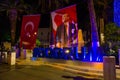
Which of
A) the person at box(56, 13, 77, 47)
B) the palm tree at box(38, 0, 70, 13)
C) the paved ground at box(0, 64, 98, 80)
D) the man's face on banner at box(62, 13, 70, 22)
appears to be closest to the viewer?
the paved ground at box(0, 64, 98, 80)

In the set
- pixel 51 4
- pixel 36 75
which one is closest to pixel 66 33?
pixel 36 75

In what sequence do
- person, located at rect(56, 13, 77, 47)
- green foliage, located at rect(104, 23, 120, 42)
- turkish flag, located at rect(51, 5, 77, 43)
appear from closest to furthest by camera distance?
turkish flag, located at rect(51, 5, 77, 43)
person, located at rect(56, 13, 77, 47)
green foliage, located at rect(104, 23, 120, 42)

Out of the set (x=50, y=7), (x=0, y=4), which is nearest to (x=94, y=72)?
(x=50, y=7)

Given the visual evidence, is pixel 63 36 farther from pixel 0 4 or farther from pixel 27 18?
pixel 0 4

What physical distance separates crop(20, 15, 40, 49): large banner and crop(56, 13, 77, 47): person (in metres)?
2.89

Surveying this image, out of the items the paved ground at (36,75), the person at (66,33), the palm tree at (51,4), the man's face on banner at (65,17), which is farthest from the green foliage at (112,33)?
the paved ground at (36,75)

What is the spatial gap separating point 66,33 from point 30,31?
4824 millimetres

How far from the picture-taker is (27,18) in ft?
84.3

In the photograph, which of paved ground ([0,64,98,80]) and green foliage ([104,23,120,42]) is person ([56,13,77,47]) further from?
green foliage ([104,23,120,42])

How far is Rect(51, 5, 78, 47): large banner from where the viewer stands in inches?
816

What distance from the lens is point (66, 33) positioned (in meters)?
21.8

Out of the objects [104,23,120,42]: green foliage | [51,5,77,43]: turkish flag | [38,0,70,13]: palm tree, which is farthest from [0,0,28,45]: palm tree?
[51,5,77,43]: turkish flag

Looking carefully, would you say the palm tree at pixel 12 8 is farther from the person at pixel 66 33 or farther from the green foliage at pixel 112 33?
the person at pixel 66 33

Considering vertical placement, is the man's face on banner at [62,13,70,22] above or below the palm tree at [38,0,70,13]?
below
